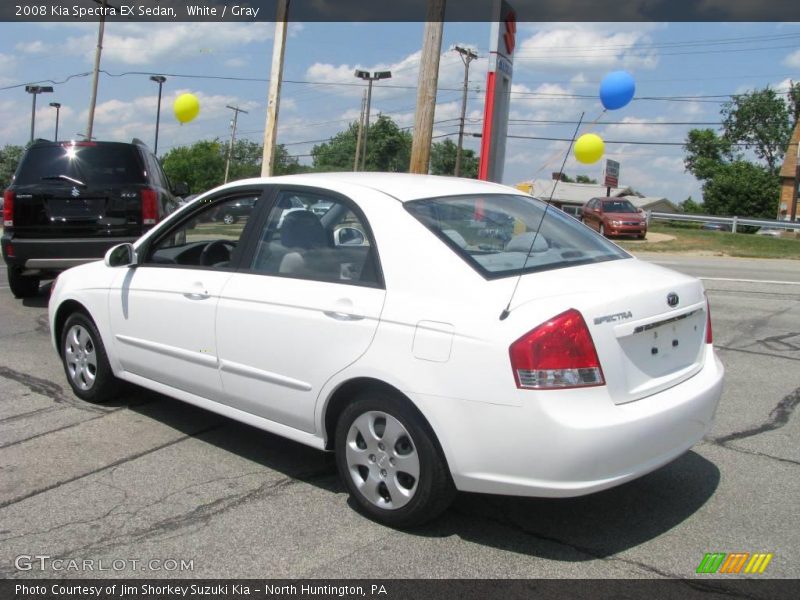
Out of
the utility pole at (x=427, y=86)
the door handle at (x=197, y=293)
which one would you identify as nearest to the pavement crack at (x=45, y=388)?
the door handle at (x=197, y=293)

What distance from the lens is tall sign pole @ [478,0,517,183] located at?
12.1 metres

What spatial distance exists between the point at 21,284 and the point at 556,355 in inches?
358

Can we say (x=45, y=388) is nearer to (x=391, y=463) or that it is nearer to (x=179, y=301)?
(x=179, y=301)

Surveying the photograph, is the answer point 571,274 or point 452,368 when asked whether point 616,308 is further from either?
point 452,368

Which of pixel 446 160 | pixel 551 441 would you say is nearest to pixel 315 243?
pixel 551 441

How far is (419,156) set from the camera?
479 inches

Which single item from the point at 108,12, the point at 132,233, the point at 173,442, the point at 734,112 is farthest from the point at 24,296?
the point at 734,112

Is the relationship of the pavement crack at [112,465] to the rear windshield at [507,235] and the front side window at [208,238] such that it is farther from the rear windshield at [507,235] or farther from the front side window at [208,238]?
the rear windshield at [507,235]

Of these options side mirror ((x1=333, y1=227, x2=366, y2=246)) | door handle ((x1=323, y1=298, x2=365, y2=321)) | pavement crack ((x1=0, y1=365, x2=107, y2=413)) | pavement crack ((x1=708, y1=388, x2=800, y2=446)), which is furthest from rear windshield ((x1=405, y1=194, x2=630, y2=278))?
pavement crack ((x1=0, y1=365, x2=107, y2=413))

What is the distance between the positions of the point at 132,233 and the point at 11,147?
109289mm

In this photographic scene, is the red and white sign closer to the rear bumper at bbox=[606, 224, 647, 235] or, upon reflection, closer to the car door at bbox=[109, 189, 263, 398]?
the rear bumper at bbox=[606, 224, 647, 235]

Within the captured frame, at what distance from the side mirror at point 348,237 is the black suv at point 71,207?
230 inches

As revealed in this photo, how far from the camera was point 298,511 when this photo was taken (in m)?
3.82

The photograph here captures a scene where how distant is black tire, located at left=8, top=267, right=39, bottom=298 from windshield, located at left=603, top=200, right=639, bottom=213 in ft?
74.0
